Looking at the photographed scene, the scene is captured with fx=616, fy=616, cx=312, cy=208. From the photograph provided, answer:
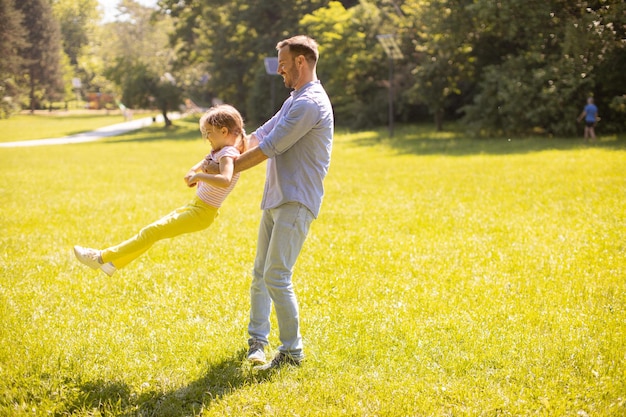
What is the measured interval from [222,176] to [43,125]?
82.1 feet

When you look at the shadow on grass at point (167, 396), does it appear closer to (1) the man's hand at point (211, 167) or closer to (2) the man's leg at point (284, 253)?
(2) the man's leg at point (284, 253)

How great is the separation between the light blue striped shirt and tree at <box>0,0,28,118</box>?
15905 millimetres

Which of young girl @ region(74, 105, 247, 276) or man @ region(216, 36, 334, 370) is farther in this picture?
young girl @ region(74, 105, 247, 276)

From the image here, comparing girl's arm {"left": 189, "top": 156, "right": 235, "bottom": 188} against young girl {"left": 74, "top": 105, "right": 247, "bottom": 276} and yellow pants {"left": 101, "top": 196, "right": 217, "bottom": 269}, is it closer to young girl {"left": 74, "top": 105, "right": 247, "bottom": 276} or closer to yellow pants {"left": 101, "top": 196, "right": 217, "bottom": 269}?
young girl {"left": 74, "top": 105, "right": 247, "bottom": 276}

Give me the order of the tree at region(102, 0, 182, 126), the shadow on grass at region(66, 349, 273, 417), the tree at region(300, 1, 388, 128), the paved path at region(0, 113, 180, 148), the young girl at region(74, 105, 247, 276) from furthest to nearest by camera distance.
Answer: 1. the tree at region(102, 0, 182, 126)
2. the tree at region(300, 1, 388, 128)
3. the paved path at region(0, 113, 180, 148)
4. the young girl at region(74, 105, 247, 276)
5. the shadow on grass at region(66, 349, 273, 417)

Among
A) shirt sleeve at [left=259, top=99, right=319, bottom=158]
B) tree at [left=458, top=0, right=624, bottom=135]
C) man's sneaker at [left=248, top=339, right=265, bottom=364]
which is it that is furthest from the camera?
tree at [left=458, top=0, right=624, bottom=135]

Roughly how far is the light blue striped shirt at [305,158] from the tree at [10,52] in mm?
15905

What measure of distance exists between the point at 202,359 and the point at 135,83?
44.6 metres

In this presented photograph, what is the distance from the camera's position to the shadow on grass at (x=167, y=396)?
4109mm

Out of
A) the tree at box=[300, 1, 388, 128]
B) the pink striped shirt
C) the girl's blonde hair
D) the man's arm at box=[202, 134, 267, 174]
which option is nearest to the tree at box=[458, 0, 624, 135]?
the tree at box=[300, 1, 388, 128]

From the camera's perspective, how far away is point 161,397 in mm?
4289

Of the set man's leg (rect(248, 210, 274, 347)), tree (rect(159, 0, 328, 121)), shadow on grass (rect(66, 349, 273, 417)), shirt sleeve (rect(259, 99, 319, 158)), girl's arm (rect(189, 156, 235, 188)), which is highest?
tree (rect(159, 0, 328, 121))

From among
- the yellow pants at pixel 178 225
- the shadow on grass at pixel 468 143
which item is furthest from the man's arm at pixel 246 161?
the shadow on grass at pixel 468 143

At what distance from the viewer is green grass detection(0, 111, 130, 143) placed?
22.7m
